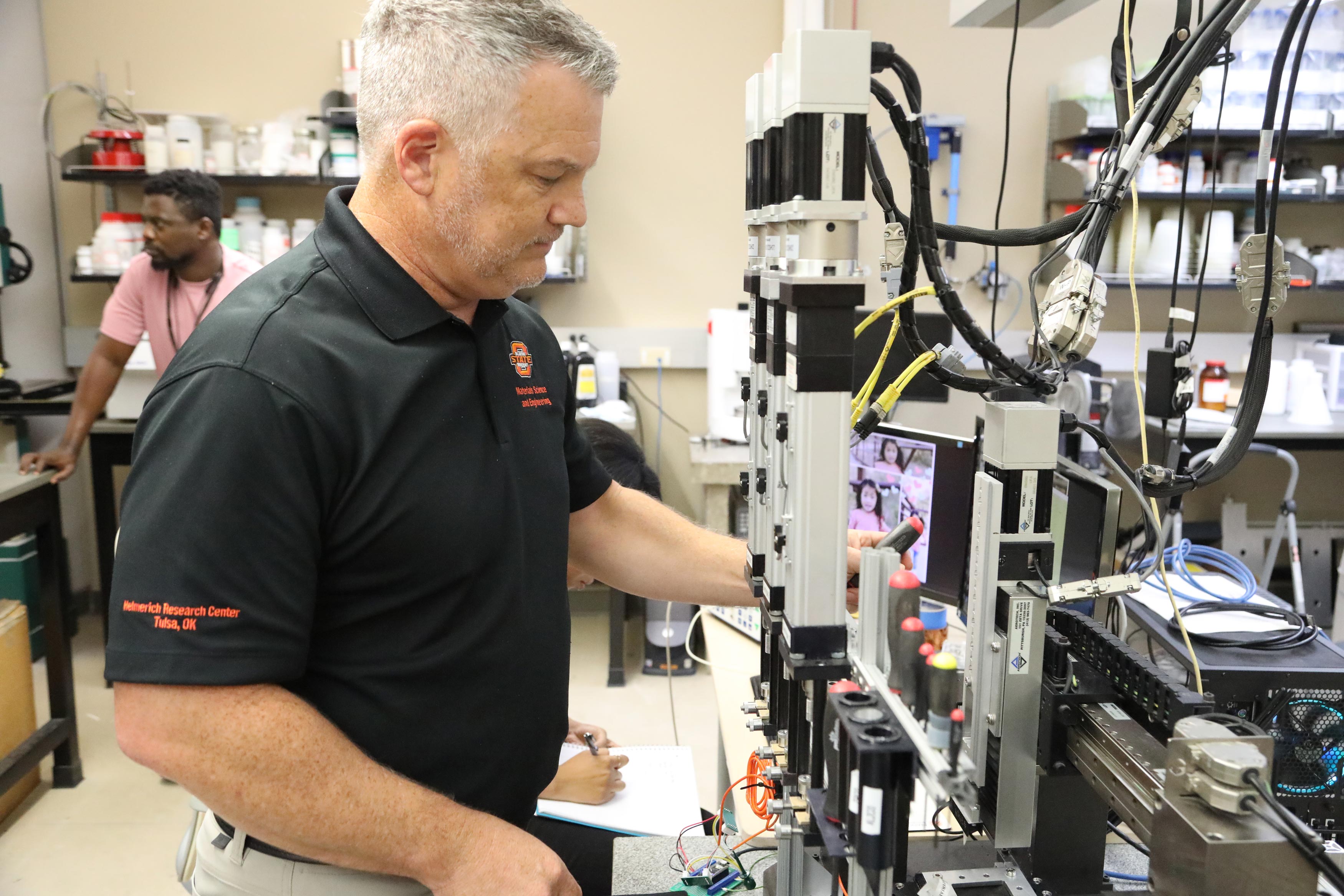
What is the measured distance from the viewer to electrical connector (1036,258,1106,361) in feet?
2.94

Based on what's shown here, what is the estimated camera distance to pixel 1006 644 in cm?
95

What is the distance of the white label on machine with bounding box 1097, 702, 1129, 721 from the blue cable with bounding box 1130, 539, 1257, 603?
0.60 metres

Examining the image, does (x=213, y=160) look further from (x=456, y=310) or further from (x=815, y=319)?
(x=815, y=319)

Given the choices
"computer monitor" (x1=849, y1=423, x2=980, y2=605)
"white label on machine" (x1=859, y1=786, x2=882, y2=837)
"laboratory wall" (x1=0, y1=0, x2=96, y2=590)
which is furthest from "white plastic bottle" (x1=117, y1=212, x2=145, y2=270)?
"white label on machine" (x1=859, y1=786, x2=882, y2=837)

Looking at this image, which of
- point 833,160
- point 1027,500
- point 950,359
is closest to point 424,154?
point 833,160

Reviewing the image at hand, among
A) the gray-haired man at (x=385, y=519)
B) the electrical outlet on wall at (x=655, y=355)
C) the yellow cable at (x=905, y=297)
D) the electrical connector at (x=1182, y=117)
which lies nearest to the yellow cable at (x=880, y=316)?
the yellow cable at (x=905, y=297)

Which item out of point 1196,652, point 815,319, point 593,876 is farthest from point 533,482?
point 1196,652

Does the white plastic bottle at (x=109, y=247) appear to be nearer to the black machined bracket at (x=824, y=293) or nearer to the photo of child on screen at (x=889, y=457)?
the photo of child on screen at (x=889, y=457)

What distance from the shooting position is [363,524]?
0.97 metres

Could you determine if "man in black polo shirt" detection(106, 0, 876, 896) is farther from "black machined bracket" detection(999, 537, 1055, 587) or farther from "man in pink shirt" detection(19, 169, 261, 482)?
"man in pink shirt" detection(19, 169, 261, 482)

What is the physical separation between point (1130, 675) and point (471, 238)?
2.59 ft

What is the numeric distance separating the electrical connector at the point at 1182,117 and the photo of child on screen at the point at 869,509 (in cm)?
115

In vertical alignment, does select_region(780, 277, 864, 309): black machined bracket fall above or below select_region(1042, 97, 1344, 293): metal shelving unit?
below

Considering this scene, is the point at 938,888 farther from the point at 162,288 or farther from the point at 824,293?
the point at 162,288
